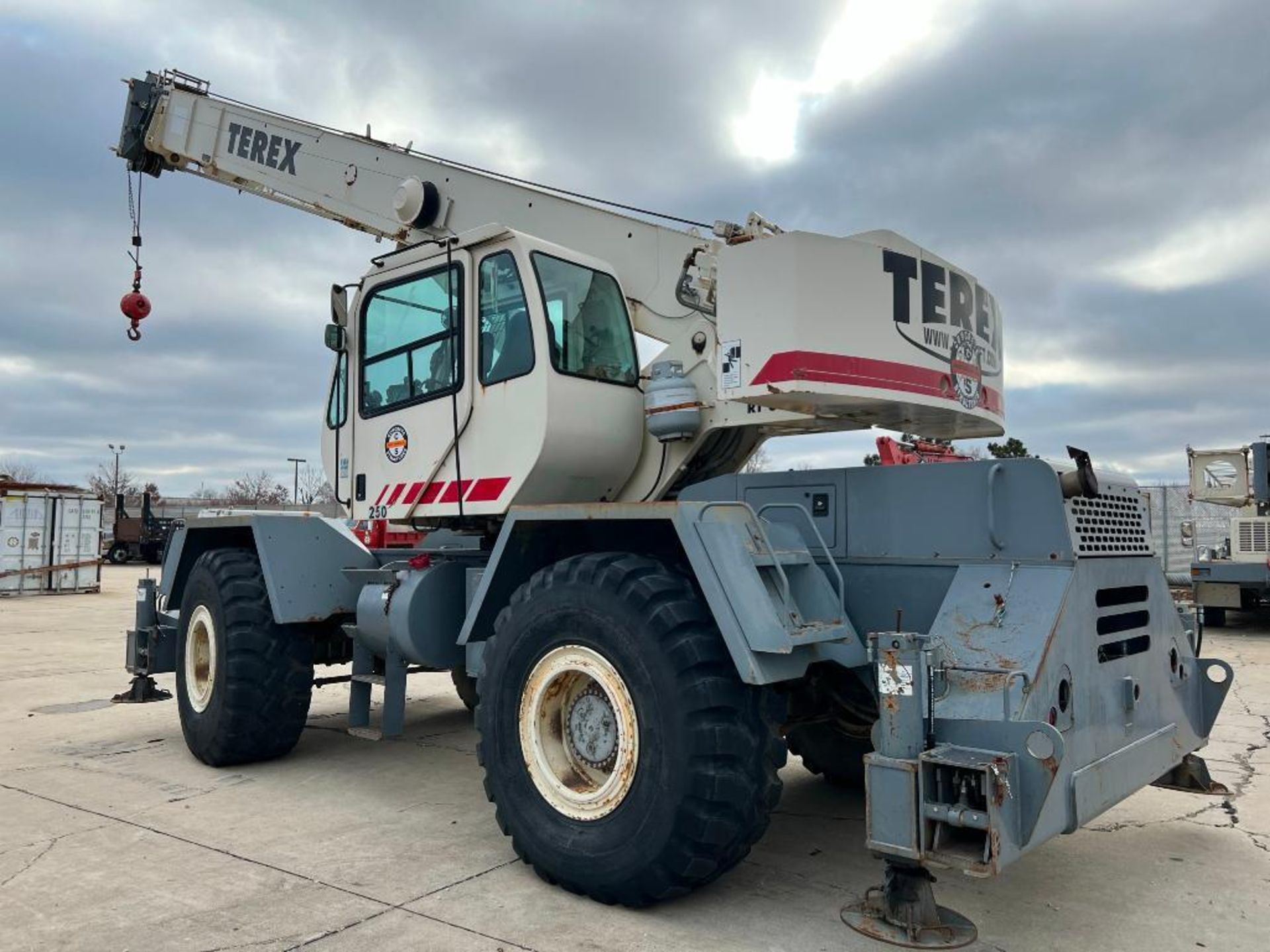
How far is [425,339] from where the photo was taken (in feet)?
18.7

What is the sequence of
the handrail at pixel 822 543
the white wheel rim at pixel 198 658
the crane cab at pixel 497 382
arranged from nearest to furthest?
the handrail at pixel 822 543, the crane cab at pixel 497 382, the white wheel rim at pixel 198 658

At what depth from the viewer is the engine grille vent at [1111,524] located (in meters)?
→ 3.94

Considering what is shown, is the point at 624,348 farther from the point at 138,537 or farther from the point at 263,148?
the point at 138,537

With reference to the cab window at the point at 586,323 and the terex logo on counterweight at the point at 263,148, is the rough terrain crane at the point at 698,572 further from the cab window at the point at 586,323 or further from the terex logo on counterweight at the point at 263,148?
the terex logo on counterweight at the point at 263,148

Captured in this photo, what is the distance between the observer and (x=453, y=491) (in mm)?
5422

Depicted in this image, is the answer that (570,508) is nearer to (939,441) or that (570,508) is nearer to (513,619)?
(513,619)

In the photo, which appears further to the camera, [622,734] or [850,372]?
[850,372]

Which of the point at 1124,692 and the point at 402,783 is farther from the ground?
the point at 1124,692

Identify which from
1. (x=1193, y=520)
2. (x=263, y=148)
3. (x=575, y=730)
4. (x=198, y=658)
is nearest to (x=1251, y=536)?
(x=1193, y=520)

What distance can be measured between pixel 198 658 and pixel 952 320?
18.1 ft

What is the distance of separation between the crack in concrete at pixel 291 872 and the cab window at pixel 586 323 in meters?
2.57

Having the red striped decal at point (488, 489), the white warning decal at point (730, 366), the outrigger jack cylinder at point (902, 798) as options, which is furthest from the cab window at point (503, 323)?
the outrigger jack cylinder at point (902, 798)

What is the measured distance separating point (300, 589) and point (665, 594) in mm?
3291

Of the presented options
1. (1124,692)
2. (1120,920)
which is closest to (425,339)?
(1124,692)
